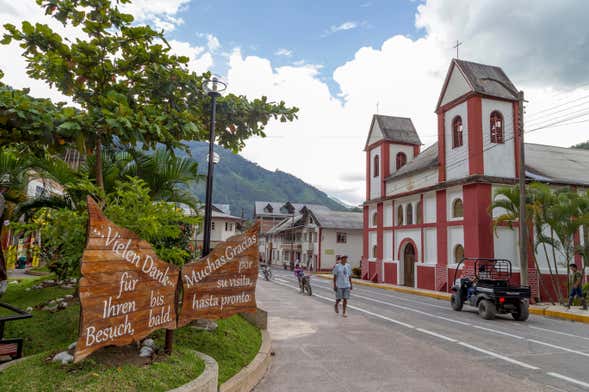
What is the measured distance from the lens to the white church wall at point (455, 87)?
23.5 metres

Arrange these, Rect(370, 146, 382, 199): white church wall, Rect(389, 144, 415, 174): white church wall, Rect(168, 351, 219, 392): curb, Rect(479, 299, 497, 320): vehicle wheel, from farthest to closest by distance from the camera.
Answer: Rect(370, 146, 382, 199): white church wall, Rect(389, 144, 415, 174): white church wall, Rect(479, 299, 497, 320): vehicle wheel, Rect(168, 351, 219, 392): curb

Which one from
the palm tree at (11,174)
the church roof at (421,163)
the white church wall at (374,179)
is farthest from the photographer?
the white church wall at (374,179)

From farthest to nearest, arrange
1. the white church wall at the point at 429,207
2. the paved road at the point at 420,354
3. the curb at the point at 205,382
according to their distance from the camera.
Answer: the white church wall at the point at 429,207 → the paved road at the point at 420,354 → the curb at the point at 205,382

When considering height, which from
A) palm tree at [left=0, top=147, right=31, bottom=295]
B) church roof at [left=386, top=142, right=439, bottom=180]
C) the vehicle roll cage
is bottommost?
the vehicle roll cage

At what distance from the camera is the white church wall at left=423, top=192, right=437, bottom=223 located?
25391 mm

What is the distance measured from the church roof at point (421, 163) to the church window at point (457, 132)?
1717 millimetres

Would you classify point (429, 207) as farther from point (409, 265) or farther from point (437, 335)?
point (437, 335)

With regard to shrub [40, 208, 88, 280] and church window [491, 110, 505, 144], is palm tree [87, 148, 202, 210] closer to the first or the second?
shrub [40, 208, 88, 280]

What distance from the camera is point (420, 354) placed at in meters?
7.62

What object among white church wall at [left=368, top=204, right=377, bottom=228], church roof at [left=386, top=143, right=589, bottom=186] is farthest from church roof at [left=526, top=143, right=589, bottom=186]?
white church wall at [left=368, top=204, right=377, bottom=228]

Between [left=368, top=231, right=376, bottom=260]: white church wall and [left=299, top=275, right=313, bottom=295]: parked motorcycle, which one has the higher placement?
[left=368, top=231, right=376, bottom=260]: white church wall

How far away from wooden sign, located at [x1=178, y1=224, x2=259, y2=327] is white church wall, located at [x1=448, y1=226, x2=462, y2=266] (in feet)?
63.1

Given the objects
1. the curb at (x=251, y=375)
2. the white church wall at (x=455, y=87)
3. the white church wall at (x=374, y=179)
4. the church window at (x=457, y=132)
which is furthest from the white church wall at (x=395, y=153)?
the curb at (x=251, y=375)

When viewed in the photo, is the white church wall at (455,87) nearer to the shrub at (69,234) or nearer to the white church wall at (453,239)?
the white church wall at (453,239)
